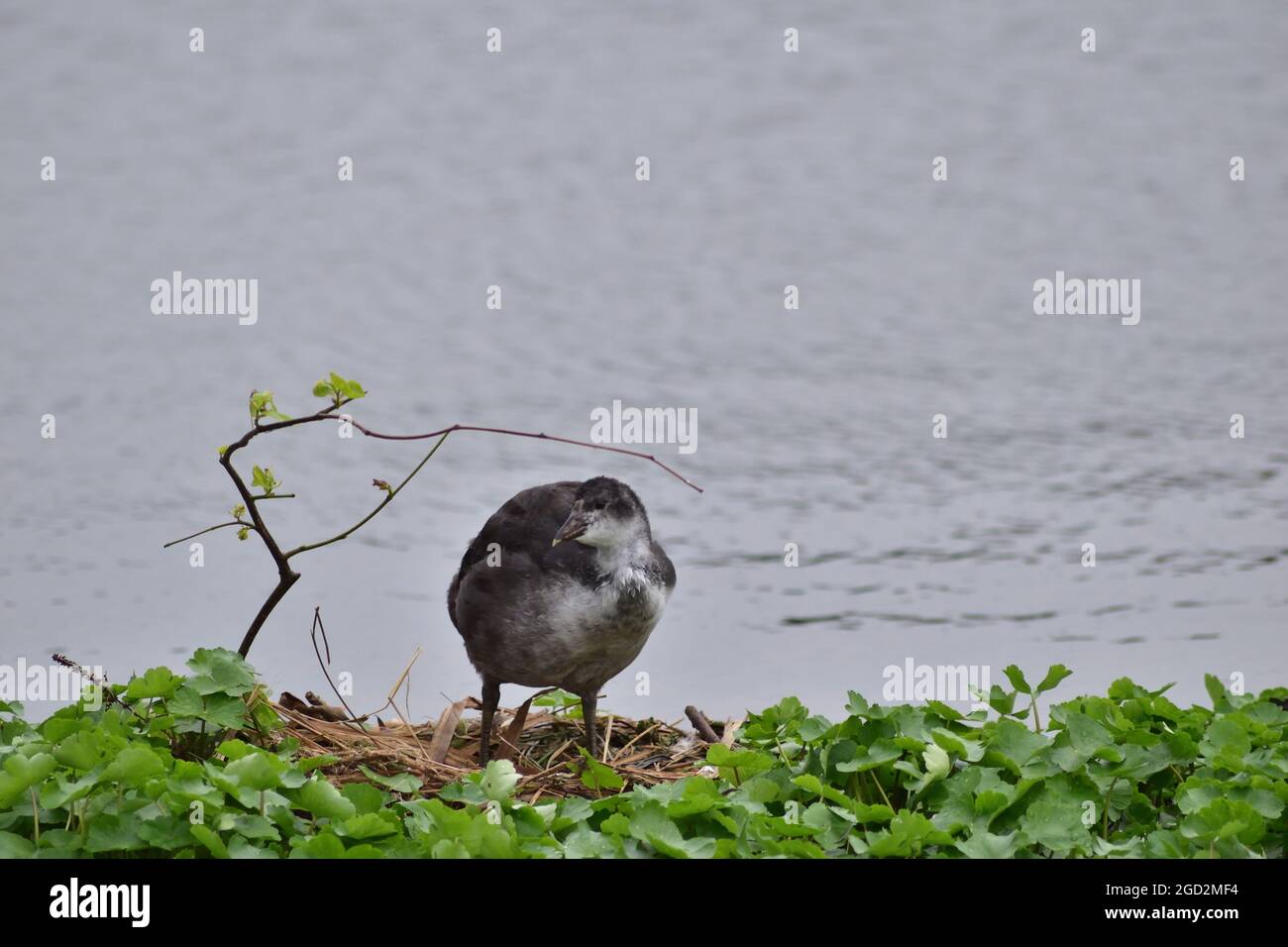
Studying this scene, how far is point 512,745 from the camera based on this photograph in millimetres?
4785

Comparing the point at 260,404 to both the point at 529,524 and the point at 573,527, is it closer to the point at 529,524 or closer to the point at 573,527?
the point at 573,527

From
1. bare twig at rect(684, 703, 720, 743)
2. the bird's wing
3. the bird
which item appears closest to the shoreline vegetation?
bare twig at rect(684, 703, 720, 743)

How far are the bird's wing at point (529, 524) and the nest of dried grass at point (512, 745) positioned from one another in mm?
403

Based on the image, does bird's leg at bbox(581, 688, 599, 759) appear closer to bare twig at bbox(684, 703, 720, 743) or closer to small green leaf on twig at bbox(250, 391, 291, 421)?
bare twig at bbox(684, 703, 720, 743)

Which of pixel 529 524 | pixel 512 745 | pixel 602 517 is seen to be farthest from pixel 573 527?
pixel 512 745

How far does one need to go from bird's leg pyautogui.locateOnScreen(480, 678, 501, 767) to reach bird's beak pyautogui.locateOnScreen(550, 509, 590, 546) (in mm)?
549

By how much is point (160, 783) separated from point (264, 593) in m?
4.15

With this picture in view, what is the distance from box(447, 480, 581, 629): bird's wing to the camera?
4.82 metres

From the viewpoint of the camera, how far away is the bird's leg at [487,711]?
15.5 ft

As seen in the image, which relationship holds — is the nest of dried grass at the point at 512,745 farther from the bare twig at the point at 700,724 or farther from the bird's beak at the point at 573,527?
the bird's beak at the point at 573,527

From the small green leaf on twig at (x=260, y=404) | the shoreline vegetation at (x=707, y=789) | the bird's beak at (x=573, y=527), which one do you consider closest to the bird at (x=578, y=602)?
the bird's beak at (x=573, y=527)

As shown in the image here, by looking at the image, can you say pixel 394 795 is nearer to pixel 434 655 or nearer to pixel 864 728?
pixel 864 728
